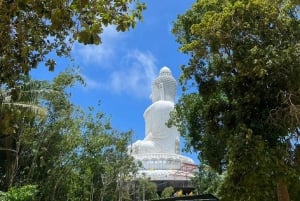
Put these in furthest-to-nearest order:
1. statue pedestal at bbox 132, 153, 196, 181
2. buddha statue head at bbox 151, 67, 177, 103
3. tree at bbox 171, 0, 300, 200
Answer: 1. buddha statue head at bbox 151, 67, 177, 103
2. statue pedestal at bbox 132, 153, 196, 181
3. tree at bbox 171, 0, 300, 200

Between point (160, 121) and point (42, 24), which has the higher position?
point (160, 121)

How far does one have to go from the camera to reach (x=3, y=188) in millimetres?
19812

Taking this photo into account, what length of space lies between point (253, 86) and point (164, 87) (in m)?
Answer: 25.4

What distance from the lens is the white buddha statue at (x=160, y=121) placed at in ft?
115

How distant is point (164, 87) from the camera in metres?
36.3

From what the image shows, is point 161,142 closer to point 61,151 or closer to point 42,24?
point 61,151

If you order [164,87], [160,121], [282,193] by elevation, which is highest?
[164,87]

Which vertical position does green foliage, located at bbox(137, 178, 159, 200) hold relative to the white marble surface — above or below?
below

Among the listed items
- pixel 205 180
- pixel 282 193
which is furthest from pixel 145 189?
pixel 282 193

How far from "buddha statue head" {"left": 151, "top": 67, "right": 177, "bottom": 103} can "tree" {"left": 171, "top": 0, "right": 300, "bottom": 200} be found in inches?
950

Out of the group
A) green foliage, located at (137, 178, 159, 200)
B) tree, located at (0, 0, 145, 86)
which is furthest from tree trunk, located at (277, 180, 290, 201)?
green foliage, located at (137, 178, 159, 200)

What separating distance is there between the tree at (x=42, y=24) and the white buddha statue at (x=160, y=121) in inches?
1157

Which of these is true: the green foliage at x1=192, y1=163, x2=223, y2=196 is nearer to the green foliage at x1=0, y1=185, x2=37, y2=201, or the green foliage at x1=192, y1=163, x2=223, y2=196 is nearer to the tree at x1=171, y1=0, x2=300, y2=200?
the green foliage at x1=0, y1=185, x2=37, y2=201

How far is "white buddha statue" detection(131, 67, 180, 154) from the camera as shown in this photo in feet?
115
